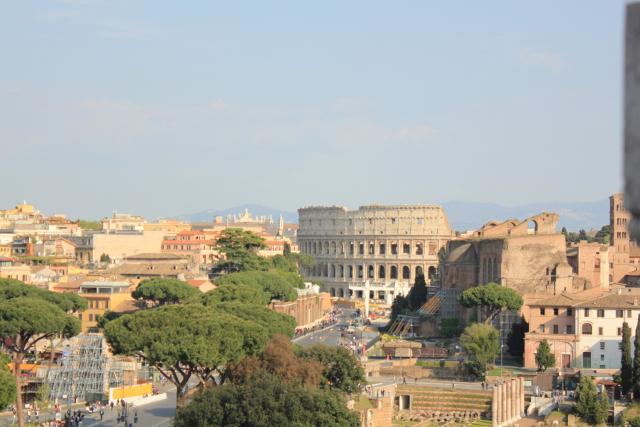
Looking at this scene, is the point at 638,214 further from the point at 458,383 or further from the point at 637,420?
the point at 458,383

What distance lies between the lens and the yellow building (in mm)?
78188

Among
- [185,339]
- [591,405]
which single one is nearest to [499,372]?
[591,405]

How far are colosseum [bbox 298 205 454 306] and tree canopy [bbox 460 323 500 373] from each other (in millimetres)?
91147

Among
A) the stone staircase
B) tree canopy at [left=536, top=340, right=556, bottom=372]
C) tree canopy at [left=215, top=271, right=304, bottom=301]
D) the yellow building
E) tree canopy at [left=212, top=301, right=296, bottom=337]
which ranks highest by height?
tree canopy at [left=215, top=271, right=304, bottom=301]

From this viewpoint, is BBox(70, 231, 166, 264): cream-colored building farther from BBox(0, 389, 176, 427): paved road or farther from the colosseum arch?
BBox(0, 389, 176, 427): paved road

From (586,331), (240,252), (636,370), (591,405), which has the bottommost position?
(591,405)

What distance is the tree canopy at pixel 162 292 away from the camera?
78.3 m

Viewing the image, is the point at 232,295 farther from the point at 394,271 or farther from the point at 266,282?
the point at 394,271

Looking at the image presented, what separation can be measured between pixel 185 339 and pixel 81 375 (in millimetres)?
13995

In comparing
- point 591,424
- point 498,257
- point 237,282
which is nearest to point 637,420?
point 591,424

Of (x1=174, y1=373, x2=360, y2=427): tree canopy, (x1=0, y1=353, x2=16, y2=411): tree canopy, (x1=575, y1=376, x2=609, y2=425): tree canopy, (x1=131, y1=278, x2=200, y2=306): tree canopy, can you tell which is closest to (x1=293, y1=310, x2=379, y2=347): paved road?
(x1=131, y1=278, x2=200, y2=306): tree canopy

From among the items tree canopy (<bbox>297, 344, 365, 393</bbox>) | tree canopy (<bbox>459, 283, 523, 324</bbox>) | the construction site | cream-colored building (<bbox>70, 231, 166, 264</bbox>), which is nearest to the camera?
tree canopy (<bbox>297, 344, 365, 393</bbox>)

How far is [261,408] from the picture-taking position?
1374 inches

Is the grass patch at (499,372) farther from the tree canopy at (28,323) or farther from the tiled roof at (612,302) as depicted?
the tree canopy at (28,323)
